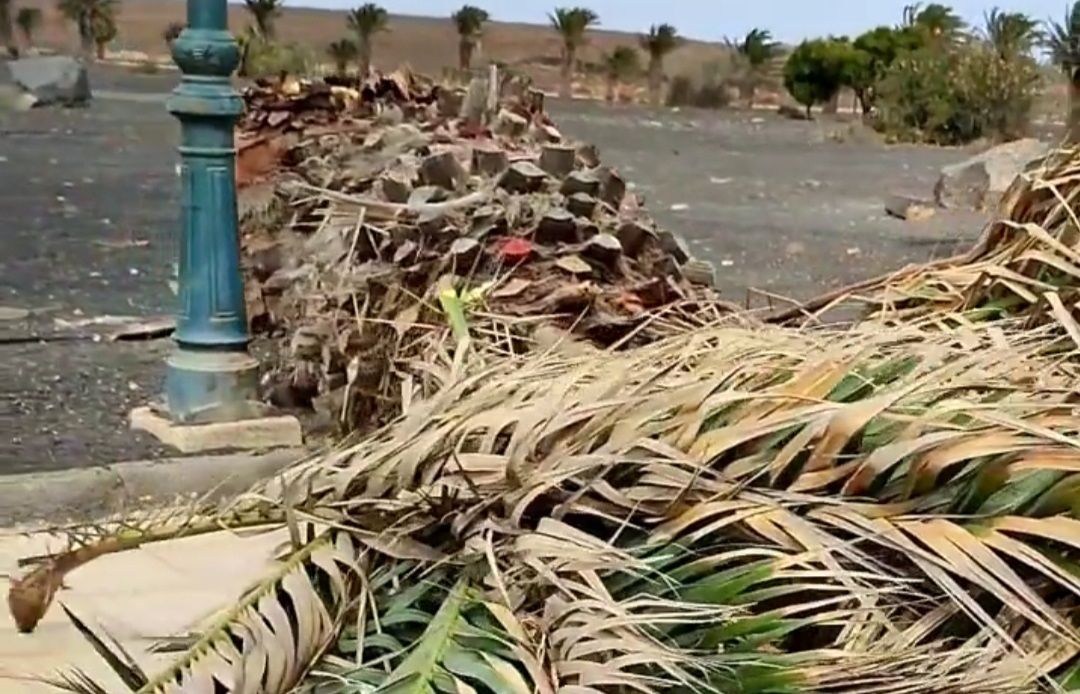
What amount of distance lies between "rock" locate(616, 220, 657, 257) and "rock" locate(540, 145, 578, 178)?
301 millimetres

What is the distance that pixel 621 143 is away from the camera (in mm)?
19266

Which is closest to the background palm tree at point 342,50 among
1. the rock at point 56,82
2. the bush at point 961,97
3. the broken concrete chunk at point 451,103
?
the rock at point 56,82

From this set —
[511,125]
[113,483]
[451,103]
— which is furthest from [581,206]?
[451,103]

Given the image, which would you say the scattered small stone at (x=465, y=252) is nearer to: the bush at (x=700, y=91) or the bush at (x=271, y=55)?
the bush at (x=271, y=55)

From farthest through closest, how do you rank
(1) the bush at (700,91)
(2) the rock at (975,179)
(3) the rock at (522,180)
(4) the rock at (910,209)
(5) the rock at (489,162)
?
1. (1) the bush at (700,91)
2. (2) the rock at (975,179)
3. (4) the rock at (910,209)
4. (5) the rock at (489,162)
5. (3) the rock at (522,180)

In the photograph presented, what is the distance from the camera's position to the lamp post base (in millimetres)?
4836

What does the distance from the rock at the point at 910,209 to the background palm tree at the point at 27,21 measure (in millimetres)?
24693

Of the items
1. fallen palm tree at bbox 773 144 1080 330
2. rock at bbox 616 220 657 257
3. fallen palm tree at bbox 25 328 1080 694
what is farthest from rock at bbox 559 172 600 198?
fallen palm tree at bbox 25 328 1080 694

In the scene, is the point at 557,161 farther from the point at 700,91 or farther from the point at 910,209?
the point at 700,91

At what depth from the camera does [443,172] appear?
439 centimetres

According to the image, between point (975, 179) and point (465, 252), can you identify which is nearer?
point (465, 252)

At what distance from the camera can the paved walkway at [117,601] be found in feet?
8.25

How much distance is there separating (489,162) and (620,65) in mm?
29831

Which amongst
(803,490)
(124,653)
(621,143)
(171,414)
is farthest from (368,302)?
(621,143)
